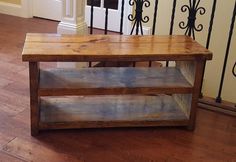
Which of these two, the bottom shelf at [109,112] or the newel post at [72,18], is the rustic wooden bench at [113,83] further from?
the newel post at [72,18]

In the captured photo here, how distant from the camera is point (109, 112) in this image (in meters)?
1.84

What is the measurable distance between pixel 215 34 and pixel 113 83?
1.88 metres

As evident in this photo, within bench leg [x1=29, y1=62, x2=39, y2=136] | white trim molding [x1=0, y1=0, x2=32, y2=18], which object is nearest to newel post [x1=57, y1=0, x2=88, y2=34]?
bench leg [x1=29, y1=62, x2=39, y2=136]

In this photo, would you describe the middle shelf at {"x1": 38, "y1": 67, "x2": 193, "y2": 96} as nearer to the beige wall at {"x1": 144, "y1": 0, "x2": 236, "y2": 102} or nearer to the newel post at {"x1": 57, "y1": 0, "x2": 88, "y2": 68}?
the newel post at {"x1": 57, "y1": 0, "x2": 88, "y2": 68}

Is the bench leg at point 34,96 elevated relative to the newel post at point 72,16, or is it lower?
lower

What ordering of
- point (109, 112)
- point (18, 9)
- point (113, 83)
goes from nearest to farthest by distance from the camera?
point (113, 83)
point (109, 112)
point (18, 9)

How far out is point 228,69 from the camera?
334 centimetres

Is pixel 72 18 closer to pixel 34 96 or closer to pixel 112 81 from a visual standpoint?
pixel 112 81

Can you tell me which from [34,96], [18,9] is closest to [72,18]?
[34,96]

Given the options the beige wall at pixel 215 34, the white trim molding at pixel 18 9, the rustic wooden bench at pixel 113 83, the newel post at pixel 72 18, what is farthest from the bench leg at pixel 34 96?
the white trim molding at pixel 18 9

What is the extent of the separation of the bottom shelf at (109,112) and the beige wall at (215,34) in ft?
4.99

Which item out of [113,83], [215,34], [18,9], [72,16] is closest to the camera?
[113,83]

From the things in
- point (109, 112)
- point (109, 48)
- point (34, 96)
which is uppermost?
point (109, 48)

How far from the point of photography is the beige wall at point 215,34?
319 centimetres
